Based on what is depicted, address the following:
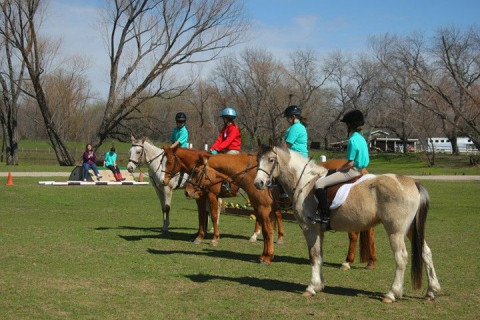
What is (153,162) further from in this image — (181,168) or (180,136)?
(181,168)

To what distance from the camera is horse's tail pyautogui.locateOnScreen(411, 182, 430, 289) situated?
849 centimetres

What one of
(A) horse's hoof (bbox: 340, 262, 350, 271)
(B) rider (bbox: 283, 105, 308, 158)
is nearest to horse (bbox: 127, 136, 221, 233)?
(B) rider (bbox: 283, 105, 308, 158)

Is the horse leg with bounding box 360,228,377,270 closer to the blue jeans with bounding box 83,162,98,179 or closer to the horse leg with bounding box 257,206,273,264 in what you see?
the horse leg with bounding box 257,206,273,264

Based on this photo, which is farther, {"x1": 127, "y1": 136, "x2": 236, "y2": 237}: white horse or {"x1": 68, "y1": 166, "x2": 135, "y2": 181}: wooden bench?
{"x1": 68, "y1": 166, "x2": 135, "y2": 181}: wooden bench

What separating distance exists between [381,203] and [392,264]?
A: 3258 mm

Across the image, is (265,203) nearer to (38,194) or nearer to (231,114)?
(231,114)

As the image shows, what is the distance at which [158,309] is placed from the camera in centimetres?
792

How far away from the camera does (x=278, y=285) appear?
960cm

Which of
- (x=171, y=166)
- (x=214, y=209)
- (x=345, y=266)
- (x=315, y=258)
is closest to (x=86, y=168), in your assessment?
(x=171, y=166)

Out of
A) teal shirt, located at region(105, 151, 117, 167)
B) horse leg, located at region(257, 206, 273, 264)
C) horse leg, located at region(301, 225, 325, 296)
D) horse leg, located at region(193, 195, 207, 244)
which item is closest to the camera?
horse leg, located at region(301, 225, 325, 296)

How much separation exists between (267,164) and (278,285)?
1.92 meters

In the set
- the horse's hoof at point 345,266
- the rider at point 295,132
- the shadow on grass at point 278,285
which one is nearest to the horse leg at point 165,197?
the rider at point 295,132

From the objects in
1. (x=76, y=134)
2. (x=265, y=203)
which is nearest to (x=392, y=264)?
(x=265, y=203)

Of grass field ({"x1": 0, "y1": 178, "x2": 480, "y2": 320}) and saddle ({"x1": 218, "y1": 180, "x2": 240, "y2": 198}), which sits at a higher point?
saddle ({"x1": 218, "y1": 180, "x2": 240, "y2": 198})
